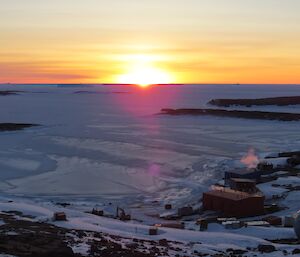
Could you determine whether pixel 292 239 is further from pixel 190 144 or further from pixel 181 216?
pixel 190 144

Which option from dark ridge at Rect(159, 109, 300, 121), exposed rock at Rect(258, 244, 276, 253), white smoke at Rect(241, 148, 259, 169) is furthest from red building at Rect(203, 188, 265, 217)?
dark ridge at Rect(159, 109, 300, 121)

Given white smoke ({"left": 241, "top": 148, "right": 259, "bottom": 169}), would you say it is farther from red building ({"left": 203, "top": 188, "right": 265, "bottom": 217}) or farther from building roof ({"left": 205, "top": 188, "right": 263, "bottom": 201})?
red building ({"left": 203, "top": 188, "right": 265, "bottom": 217})

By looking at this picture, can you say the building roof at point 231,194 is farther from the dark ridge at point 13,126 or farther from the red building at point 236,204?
the dark ridge at point 13,126

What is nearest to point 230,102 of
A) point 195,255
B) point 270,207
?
point 270,207

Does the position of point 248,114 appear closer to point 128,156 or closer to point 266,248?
point 128,156

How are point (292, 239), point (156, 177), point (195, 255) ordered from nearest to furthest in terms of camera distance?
1. point (195, 255)
2. point (292, 239)
3. point (156, 177)

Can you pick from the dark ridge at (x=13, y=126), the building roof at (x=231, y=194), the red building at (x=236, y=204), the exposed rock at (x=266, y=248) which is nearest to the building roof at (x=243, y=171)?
the building roof at (x=231, y=194)
